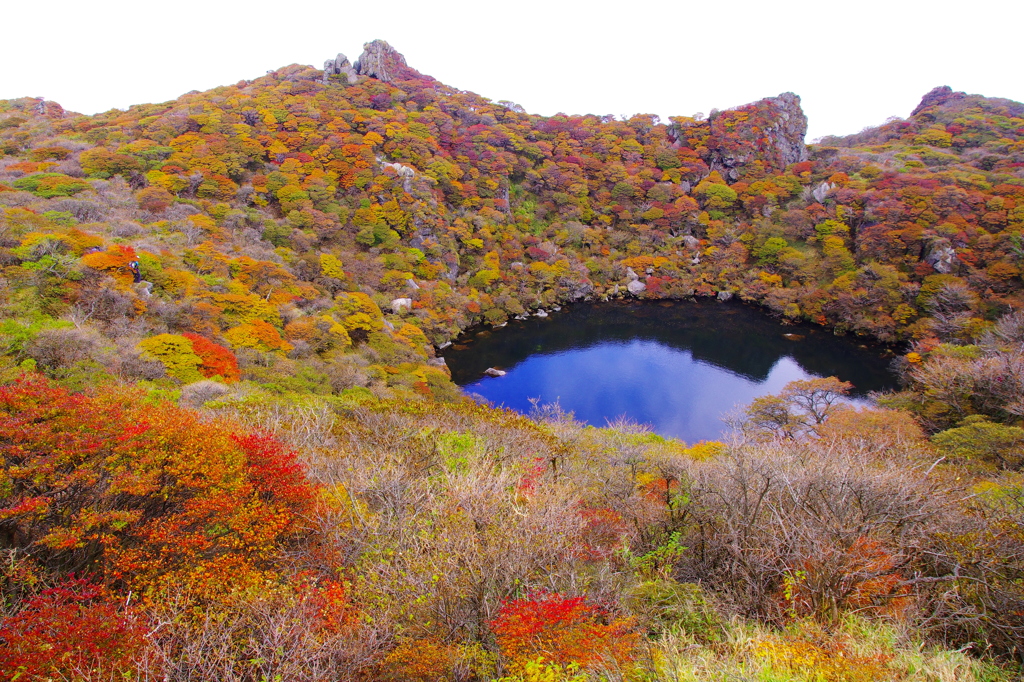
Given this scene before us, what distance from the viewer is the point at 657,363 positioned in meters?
34.1

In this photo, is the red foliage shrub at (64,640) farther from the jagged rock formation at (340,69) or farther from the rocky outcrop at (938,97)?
the rocky outcrop at (938,97)

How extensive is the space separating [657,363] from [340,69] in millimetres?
54933

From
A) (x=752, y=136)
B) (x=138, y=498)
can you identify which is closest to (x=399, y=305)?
(x=138, y=498)

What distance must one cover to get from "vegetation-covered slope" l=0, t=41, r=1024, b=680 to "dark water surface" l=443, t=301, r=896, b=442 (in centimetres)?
319

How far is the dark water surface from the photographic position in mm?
28031

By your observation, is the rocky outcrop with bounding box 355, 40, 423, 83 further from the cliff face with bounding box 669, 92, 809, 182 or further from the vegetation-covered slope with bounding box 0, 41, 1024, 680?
the cliff face with bounding box 669, 92, 809, 182

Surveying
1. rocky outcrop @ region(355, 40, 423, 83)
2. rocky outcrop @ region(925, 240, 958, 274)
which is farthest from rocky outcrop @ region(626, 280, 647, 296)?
rocky outcrop @ region(355, 40, 423, 83)

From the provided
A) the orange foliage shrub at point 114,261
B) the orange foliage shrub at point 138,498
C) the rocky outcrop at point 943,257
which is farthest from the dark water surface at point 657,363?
the orange foliage shrub at point 138,498

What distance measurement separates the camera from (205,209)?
110 ft

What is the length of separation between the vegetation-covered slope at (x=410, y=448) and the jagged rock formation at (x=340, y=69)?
38.7 feet

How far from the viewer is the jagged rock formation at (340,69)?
56719 mm

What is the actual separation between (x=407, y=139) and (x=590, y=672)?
5107cm

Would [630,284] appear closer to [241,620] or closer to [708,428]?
[708,428]

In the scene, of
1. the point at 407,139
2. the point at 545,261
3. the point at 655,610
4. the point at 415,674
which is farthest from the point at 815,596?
the point at 407,139
